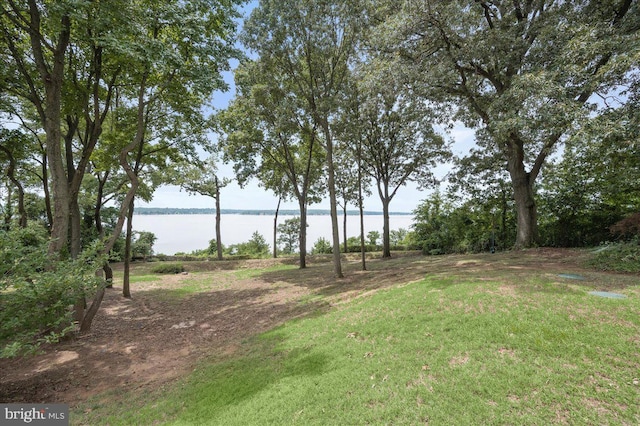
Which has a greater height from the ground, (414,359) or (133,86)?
(133,86)

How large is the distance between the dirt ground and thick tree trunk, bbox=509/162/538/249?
118 cm

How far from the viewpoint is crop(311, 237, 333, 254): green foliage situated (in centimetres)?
2597

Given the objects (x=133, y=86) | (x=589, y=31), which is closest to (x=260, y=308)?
(x=133, y=86)

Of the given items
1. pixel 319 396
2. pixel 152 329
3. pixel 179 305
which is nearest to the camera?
pixel 319 396

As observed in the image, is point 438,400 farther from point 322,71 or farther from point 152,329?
point 322,71

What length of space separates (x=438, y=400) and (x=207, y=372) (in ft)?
13.7

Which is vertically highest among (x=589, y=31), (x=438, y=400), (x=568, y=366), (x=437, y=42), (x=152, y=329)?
(x=437, y=42)

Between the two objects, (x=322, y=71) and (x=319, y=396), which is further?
(x=322, y=71)

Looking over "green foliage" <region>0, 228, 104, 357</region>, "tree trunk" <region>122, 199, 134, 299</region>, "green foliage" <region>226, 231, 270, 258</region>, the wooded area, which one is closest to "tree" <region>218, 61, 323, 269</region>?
the wooded area

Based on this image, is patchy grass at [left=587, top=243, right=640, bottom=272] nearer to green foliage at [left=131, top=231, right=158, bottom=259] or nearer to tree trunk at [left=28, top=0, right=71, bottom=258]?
tree trunk at [left=28, top=0, right=71, bottom=258]

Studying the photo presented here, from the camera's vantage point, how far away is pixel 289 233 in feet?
98.0

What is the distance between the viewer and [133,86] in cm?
943

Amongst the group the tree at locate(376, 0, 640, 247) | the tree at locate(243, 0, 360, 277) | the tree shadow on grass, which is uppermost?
the tree at locate(243, 0, 360, 277)

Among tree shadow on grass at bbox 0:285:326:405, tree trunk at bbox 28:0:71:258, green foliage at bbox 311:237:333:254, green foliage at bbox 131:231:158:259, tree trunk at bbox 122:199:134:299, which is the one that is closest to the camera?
tree shadow on grass at bbox 0:285:326:405
